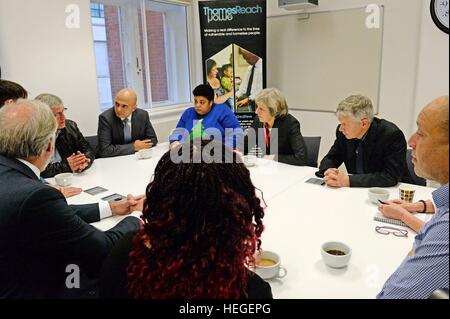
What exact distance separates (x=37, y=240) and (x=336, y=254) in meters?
1.05

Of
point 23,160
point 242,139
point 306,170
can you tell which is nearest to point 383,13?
point 242,139

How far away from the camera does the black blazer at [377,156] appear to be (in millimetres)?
2102

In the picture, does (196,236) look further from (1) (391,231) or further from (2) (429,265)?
(1) (391,231)

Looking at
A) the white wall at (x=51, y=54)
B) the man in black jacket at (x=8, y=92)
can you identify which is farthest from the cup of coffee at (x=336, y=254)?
the white wall at (x=51, y=54)

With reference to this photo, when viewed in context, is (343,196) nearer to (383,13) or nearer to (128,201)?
(128,201)

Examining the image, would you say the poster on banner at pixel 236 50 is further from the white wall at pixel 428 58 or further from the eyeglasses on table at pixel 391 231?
the eyeglasses on table at pixel 391 231

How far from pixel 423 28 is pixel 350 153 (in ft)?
6.29

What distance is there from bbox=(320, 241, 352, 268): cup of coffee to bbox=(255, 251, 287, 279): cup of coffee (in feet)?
0.50

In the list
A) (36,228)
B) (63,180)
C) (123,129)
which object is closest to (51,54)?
(123,129)

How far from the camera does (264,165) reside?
2693 mm

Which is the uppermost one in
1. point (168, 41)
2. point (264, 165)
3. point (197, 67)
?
point (168, 41)

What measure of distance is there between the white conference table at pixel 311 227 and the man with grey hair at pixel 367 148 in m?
0.08

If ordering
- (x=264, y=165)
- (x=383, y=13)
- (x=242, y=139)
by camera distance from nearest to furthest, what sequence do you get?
(x=264, y=165) → (x=242, y=139) → (x=383, y=13)

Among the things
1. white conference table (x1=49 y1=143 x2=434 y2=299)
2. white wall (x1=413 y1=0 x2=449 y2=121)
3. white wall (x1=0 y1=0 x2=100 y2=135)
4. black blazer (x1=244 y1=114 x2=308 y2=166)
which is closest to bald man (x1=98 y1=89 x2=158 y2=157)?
white conference table (x1=49 y1=143 x2=434 y2=299)
